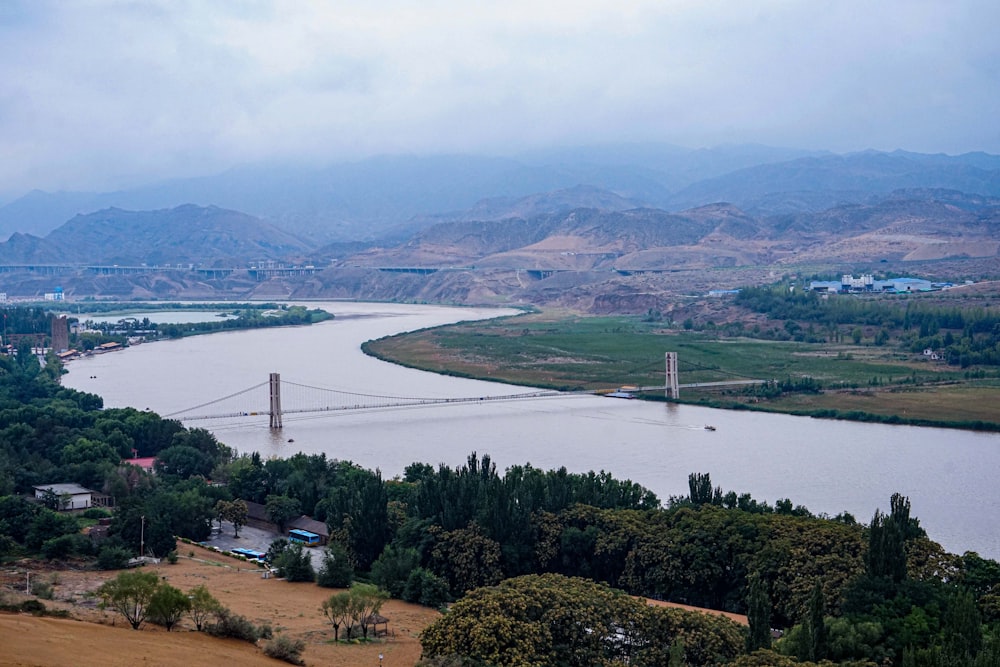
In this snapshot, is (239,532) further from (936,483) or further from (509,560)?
(936,483)

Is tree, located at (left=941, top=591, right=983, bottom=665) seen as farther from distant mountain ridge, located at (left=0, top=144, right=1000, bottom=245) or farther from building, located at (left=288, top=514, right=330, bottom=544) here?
distant mountain ridge, located at (left=0, top=144, right=1000, bottom=245)

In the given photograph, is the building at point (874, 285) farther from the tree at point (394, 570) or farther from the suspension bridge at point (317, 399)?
the tree at point (394, 570)

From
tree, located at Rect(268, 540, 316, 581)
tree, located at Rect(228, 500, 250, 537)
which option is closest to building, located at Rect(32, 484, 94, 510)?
tree, located at Rect(228, 500, 250, 537)

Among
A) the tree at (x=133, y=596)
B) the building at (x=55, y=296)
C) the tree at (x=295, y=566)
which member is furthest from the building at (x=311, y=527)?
the building at (x=55, y=296)

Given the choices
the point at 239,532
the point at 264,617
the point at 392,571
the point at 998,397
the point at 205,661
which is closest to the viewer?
the point at 205,661

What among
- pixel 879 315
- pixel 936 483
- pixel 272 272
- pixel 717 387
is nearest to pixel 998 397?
pixel 717 387
